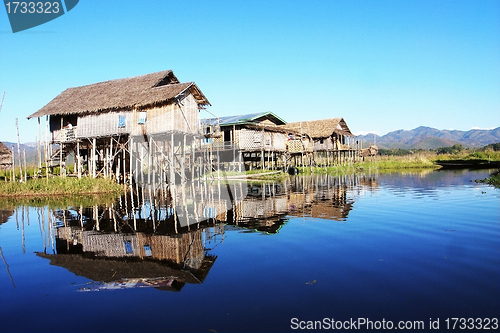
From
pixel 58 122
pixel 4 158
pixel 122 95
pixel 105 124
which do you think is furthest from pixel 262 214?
pixel 4 158

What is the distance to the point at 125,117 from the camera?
22.3 m

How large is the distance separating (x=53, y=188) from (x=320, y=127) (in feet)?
106

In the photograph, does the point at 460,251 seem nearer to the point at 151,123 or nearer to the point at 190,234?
the point at 190,234

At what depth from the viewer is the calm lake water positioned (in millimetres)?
4375

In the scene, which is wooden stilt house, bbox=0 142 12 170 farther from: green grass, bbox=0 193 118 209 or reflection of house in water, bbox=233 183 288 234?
reflection of house in water, bbox=233 183 288 234

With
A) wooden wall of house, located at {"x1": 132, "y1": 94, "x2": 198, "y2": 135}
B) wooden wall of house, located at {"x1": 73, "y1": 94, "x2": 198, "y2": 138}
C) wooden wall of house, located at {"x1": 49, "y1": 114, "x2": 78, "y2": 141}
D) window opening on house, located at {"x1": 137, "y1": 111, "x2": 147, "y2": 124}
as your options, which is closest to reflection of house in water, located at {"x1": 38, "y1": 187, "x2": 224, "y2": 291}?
wooden wall of house, located at {"x1": 132, "y1": 94, "x2": 198, "y2": 135}

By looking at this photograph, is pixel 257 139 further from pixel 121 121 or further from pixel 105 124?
pixel 105 124

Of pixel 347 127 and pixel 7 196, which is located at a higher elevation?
pixel 347 127

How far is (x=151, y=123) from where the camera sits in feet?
71.4

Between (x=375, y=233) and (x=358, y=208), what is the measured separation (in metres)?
4.10

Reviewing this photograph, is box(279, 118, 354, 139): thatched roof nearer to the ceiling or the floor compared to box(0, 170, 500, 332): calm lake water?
nearer to the ceiling

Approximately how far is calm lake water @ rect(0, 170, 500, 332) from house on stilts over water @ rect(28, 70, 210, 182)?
11.0 m

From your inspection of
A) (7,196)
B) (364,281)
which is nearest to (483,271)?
(364,281)

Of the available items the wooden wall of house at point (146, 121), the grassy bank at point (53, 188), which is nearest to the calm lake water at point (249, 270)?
the grassy bank at point (53, 188)
